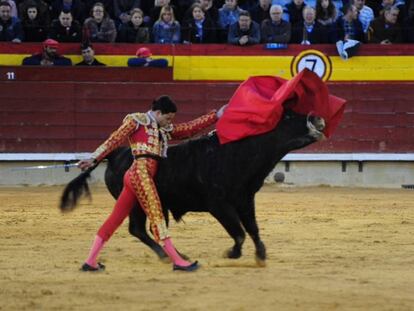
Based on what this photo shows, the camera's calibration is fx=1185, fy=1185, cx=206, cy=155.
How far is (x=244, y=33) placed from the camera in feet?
41.5

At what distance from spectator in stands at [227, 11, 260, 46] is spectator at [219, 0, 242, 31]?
0.35ft

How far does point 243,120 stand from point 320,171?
19.8 ft

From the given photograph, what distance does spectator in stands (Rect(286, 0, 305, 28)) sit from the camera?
12.7 meters

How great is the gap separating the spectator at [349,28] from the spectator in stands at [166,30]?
1765 millimetres

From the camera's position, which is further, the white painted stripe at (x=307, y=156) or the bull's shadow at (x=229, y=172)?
the white painted stripe at (x=307, y=156)

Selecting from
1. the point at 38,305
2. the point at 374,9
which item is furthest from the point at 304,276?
the point at 374,9

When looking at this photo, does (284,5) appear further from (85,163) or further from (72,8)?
(85,163)

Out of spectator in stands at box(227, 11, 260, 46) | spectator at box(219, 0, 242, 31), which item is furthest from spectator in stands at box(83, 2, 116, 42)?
spectator in stands at box(227, 11, 260, 46)

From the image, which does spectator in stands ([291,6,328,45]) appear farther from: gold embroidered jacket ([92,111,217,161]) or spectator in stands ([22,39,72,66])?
gold embroidered jacket ([92,111,217,161])

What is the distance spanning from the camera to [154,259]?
7.51 meters

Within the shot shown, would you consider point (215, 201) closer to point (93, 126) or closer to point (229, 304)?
point (229, 304)

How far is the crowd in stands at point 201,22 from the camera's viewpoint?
1251 cm

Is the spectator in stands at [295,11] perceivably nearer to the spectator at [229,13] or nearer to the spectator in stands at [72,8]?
the spectator at [229,13]

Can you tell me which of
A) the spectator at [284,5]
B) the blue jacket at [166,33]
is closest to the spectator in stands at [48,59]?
the blue jacket at [166,33]
